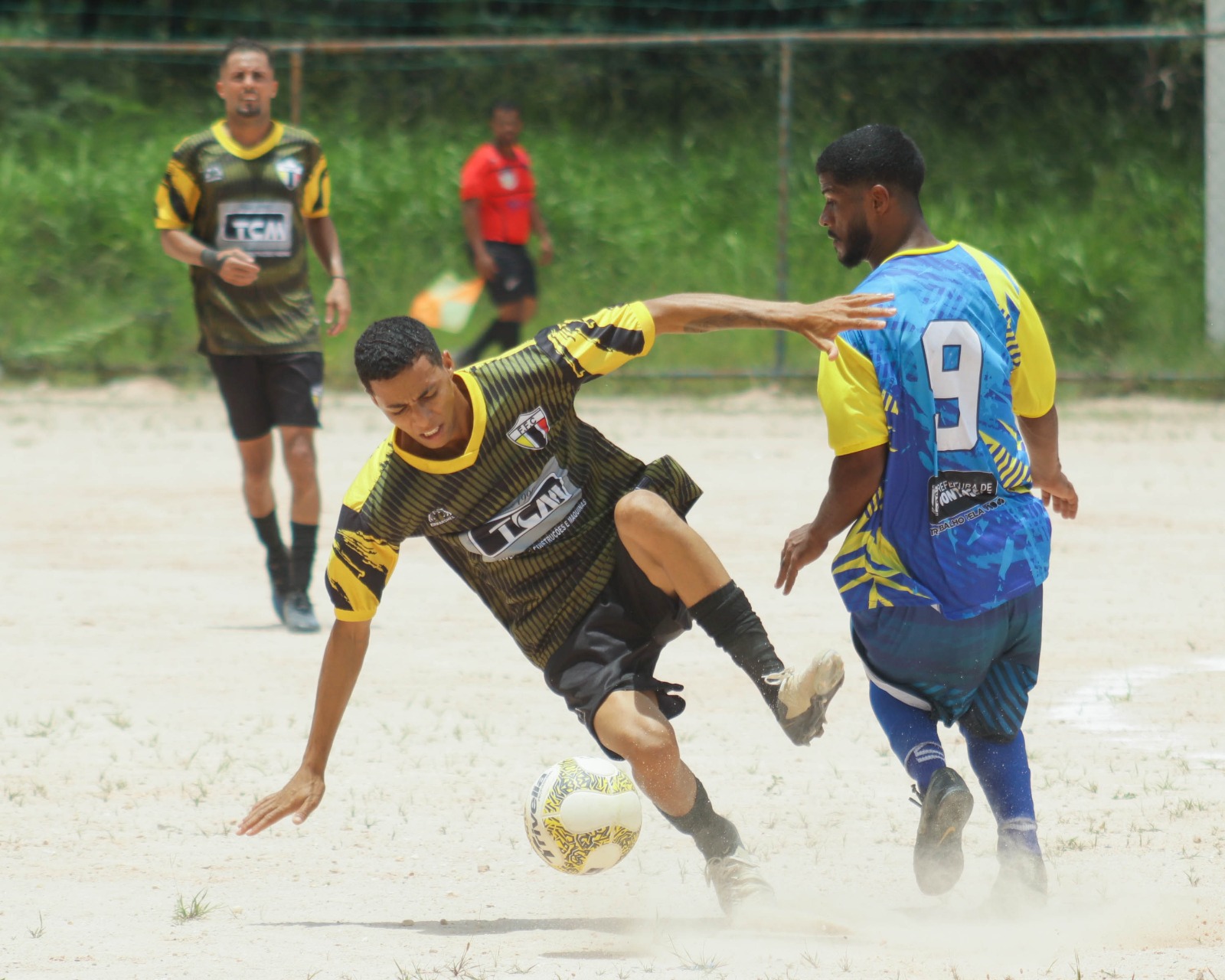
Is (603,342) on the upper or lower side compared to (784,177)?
upper

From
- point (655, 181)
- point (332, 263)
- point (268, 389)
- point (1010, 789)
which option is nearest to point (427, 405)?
point (1010, 789)

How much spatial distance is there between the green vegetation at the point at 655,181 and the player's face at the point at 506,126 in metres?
2.26

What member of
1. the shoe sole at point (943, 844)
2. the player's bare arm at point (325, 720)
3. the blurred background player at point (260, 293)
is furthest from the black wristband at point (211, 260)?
the shoe sole at point (943, 844)

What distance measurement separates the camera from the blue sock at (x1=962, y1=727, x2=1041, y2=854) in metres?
4.14

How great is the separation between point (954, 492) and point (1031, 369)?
1.36ft

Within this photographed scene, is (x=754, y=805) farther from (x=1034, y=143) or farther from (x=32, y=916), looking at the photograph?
(x=1034, y=143)

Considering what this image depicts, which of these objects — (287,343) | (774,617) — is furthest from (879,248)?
(287,343)

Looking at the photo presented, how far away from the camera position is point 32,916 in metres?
4.17

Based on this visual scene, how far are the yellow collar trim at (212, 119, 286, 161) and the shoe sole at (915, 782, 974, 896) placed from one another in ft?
15.6

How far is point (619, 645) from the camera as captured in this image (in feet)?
14.3

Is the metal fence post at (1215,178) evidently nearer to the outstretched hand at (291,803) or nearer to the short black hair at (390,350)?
the short black hair at (390,350)

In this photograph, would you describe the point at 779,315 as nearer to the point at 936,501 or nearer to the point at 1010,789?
the point at 936,501

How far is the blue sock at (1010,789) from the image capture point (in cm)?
414

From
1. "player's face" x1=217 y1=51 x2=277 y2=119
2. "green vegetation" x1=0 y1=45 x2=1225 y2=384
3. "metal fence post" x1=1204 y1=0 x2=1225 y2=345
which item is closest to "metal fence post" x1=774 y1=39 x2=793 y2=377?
"green vegetation" x1=0 y1=45 x2=1225 y2=384
